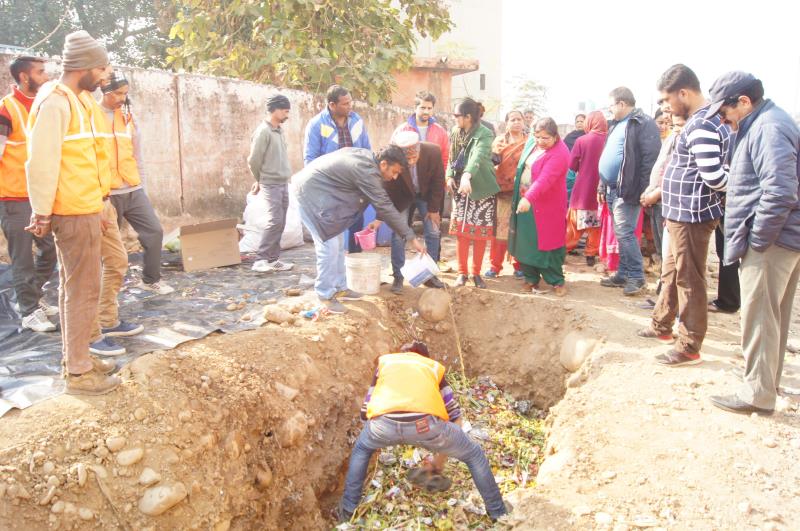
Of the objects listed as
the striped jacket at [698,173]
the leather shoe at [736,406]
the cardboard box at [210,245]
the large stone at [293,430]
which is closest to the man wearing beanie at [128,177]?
the cardboard box at [210,245]

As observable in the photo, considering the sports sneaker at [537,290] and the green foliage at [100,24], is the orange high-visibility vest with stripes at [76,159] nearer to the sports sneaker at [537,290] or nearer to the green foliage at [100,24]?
the sports sneaker at [537,290]

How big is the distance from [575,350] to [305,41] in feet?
22.3

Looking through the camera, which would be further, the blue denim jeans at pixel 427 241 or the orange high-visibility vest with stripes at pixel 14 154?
the blue denim jeans at pixel 427 241

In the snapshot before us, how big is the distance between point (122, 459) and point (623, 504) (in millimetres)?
2539

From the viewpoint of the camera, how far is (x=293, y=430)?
12.3 ft

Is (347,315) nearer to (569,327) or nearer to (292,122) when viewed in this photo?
(569,327)

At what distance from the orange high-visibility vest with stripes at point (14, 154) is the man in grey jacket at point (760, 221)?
4585 mm

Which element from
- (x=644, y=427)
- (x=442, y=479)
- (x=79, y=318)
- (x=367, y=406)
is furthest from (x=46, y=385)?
(x=644, y=427)

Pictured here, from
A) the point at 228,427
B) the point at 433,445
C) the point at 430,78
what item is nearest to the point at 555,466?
the point at 433,445

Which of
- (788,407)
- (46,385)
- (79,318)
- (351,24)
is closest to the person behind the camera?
(79,318)

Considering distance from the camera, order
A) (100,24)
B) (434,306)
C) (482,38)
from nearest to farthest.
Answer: (434,306) → (100,24) → (482,38)

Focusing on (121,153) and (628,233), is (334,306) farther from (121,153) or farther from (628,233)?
(628,233)

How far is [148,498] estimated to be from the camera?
114 inches

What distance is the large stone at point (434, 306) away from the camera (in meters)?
5.39
